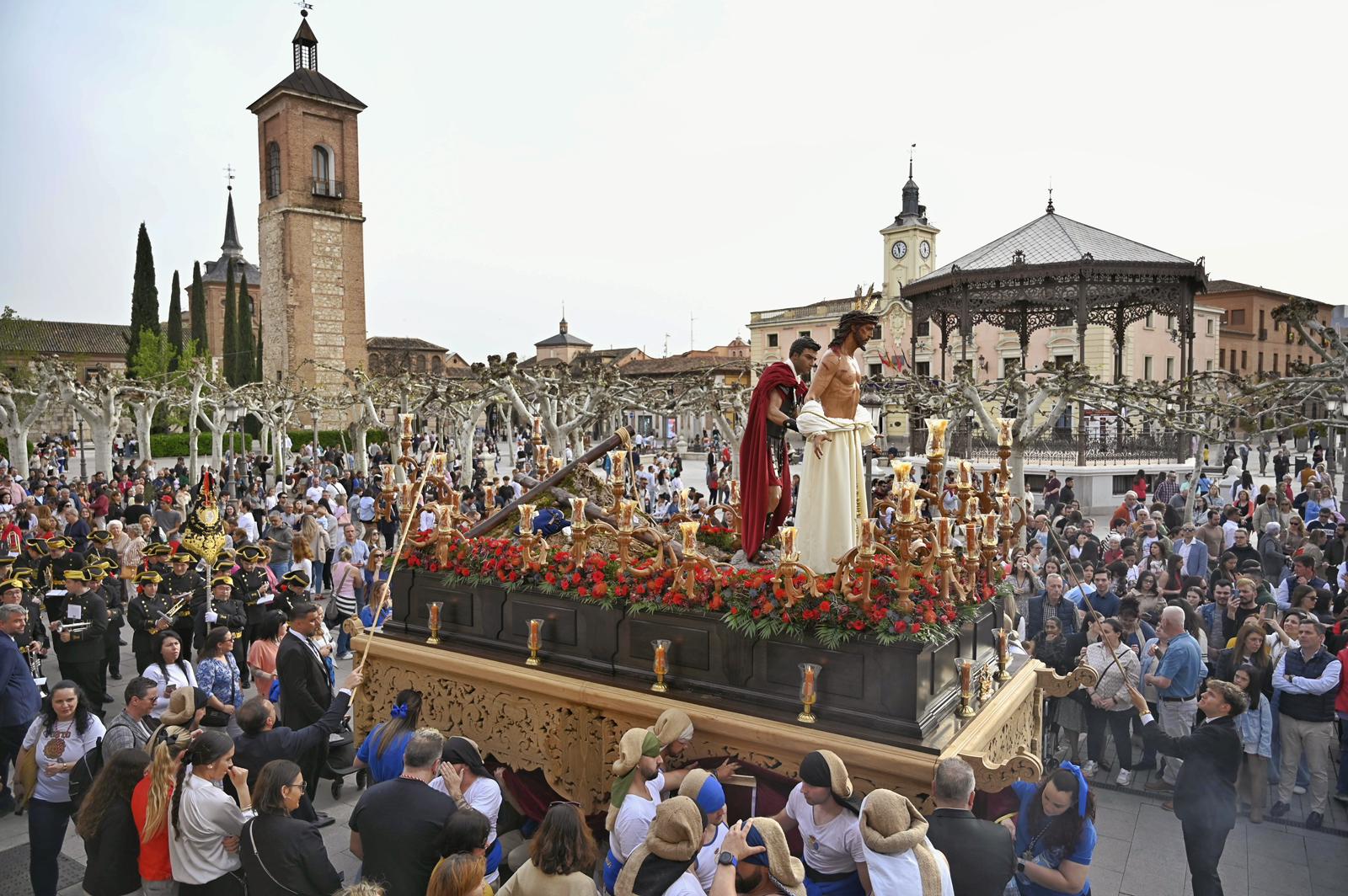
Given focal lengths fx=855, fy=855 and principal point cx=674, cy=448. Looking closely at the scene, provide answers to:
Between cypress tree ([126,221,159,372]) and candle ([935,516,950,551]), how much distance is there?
60621 millimetres

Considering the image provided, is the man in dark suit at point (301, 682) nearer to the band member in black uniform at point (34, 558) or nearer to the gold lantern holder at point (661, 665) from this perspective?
the gold lantern holder at point (661, 665)

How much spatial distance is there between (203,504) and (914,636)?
6.71 m

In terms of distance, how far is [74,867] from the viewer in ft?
19.9

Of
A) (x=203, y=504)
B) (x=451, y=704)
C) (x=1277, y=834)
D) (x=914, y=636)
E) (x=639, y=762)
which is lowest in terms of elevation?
(x=1277, y=834)

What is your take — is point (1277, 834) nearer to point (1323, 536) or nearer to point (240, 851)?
point (240, 851)

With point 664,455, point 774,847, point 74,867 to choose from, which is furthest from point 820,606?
point 664,455

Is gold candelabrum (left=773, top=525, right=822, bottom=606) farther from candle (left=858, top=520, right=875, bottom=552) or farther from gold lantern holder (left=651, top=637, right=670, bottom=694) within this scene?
gold lantern holder (left=651, top=637, right=670, bottom=694)

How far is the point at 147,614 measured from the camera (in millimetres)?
8812

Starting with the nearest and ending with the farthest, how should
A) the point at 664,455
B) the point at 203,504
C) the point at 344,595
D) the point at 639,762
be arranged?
1. the point at 639,762
2. the point at 203,504
3. the point at 344,595
4. the point at 664,455

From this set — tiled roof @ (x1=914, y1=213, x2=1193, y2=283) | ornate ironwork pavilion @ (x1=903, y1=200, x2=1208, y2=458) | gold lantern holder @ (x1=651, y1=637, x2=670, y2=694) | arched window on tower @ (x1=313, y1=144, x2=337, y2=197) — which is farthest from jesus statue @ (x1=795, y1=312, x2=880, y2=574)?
arched window on tower @ (x1=313, y1=144, x2=337, y2=197)

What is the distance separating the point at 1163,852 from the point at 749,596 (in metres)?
3.67

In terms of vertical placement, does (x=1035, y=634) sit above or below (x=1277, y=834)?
above

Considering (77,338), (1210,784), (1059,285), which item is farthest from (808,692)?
(77,338)

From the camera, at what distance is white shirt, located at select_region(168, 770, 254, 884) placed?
14.7ft
